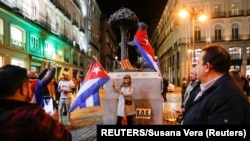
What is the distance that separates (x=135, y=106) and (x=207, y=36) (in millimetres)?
→ 46353

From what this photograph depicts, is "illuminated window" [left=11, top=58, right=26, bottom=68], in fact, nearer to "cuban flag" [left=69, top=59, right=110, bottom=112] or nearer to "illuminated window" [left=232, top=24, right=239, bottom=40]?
"cuban flag" [left=69, top=59, right=110, bottom=112]

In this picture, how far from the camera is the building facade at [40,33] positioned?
23.2 meters

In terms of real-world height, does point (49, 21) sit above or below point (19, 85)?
above

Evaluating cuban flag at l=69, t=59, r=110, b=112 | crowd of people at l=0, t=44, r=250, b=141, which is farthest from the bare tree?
crowd of people at l=0, t=44, r=250, b=141

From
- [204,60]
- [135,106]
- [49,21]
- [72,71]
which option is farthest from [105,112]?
[72,71]

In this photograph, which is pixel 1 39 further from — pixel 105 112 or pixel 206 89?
pixel 206 89

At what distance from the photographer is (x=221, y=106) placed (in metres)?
2.33

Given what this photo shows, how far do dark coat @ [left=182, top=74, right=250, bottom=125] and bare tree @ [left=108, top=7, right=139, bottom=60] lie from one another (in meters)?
8.47

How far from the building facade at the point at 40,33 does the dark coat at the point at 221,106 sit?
14049 millimetres

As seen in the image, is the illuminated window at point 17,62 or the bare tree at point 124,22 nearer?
the bare tree at point 124,22

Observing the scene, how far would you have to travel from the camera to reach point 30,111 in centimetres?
220

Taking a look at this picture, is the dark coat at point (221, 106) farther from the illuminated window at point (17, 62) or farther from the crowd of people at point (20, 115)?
the illuminated window at point (17, 62)

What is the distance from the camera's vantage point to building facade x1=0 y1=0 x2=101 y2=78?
2320 cm

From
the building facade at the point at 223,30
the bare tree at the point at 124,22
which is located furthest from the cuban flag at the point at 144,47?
the building facade at the point at 223,30
